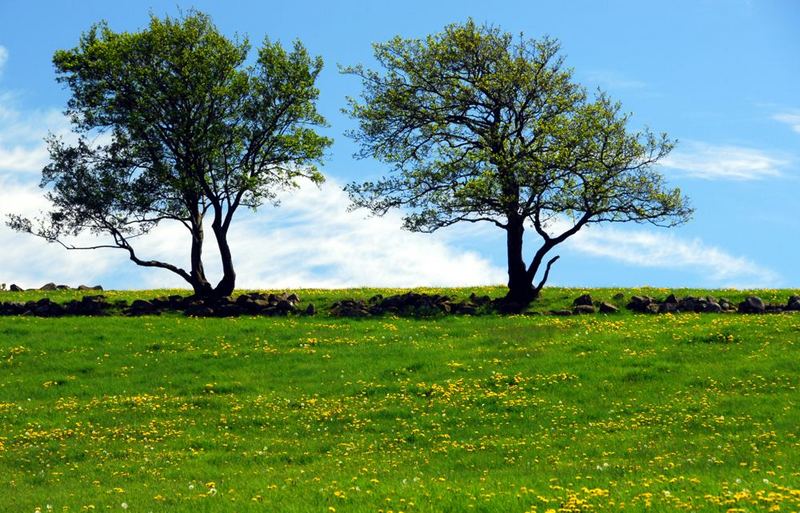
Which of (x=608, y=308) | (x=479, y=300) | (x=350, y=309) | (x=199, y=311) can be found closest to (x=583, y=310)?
(x=608, y=308)

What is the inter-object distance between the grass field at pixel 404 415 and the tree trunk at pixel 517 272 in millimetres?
5955

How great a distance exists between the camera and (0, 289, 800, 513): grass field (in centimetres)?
2016

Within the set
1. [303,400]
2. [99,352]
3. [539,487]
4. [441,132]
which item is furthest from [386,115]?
[539,487]

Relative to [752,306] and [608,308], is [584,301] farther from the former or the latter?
[752,306]

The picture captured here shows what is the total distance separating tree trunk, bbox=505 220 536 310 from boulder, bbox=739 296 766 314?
11.5 metres

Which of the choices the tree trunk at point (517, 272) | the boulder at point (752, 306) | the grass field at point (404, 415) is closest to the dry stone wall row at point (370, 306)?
the boulder at point (752, 306)

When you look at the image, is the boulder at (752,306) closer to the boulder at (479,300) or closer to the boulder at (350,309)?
the boulder at (479,300)

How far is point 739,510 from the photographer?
1616 centimetres

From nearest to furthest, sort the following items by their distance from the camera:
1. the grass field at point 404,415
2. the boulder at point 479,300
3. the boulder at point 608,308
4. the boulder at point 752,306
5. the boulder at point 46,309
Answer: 1. the grass field at point 404,415
2. the boulder at point 752,306
3. the boulder at point 608,308
4. the boulder at point 479,300
5. the boulder at point 46,309

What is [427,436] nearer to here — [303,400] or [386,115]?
[303,400]

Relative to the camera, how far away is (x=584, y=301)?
50.1 metres

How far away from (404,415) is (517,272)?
25.8 metres

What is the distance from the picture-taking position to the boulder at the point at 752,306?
4772cm

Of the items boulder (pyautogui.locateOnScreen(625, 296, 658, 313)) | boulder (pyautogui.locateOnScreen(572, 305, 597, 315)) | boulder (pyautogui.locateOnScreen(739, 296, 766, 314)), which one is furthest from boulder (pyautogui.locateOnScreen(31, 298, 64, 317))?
boulder (pyautogui.locateOnScreen(739, 296, 766, 314))
